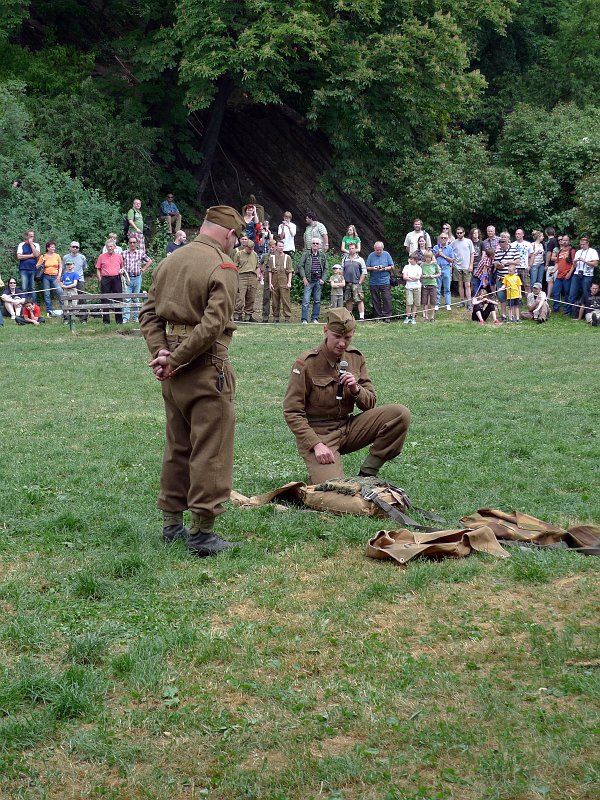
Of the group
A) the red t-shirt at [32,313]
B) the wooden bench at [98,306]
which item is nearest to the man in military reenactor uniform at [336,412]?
the wooden bench at [98,306]

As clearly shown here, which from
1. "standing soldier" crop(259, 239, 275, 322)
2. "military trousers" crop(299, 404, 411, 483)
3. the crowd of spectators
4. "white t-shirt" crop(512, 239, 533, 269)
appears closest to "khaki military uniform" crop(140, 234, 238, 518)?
"military trousers" crop(299, 404, 411, 483)

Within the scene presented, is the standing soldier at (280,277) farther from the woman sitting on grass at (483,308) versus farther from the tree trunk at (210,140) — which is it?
the tree trunk at (210,140)

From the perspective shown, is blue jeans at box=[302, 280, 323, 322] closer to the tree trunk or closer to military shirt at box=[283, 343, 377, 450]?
the tree trunk

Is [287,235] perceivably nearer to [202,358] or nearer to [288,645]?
[202,358]

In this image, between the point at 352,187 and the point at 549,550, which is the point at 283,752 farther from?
the point at 352,187

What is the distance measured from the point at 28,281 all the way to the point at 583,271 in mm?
13224

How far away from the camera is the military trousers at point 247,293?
24.8 meters

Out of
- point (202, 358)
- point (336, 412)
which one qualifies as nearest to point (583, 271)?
point (336, 412)

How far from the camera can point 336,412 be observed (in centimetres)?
894

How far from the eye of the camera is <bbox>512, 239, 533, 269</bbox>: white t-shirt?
87.9 feet

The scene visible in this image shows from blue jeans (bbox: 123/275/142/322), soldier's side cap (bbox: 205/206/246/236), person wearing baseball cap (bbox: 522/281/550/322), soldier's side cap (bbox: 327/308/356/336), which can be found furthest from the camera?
person wearing baseball cap (bbox: 522/281/550/322)

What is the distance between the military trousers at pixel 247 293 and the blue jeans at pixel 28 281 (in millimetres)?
4807

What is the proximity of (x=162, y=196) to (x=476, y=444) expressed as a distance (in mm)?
24525

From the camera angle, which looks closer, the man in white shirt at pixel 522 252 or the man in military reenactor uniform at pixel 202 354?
the man in military reenactor uniform at pixel 202 354
